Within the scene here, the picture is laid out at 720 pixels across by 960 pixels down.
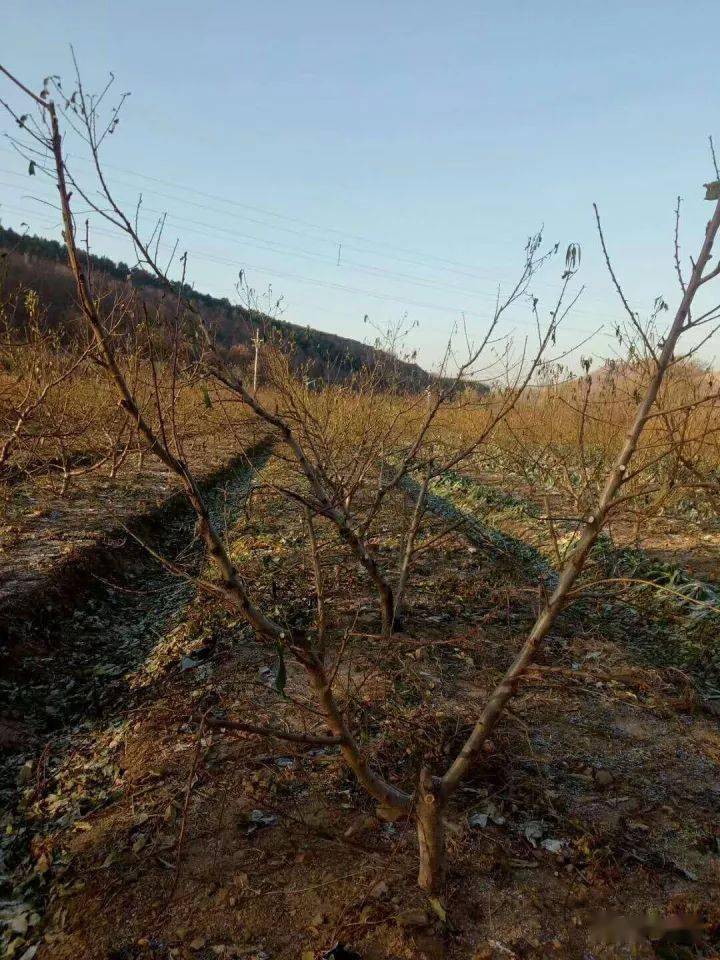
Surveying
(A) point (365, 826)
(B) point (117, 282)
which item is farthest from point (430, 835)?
(B) point (117, 282)

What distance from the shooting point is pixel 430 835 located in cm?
174

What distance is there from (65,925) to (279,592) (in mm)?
2690

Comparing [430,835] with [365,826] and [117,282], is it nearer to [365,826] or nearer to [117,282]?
[365,826]

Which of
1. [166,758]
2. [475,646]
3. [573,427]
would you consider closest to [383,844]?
[166,758]

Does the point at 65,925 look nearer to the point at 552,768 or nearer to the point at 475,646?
the point at 552,768

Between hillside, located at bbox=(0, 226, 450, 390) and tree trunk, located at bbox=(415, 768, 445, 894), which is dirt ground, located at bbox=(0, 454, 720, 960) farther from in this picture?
hillside, located at bbox=(0, 226, 450, 390)

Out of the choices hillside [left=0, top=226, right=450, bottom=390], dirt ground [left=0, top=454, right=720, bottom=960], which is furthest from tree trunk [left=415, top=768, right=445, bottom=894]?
hillside [left=0, top=226, right=450, bottom=390]

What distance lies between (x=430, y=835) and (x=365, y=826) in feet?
1.73

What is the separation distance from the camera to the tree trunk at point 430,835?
1677mm

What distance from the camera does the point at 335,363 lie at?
8977 millimetres

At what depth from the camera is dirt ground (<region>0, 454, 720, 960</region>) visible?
5.87ft

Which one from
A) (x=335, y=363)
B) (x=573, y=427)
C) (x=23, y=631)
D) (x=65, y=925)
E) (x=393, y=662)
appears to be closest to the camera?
(x=65, y=925)

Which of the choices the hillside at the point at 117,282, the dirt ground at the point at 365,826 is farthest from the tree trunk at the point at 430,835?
the hillside at the point at 117,282

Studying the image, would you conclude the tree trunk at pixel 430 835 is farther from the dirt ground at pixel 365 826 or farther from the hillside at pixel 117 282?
the hillside at pixel 117 282
